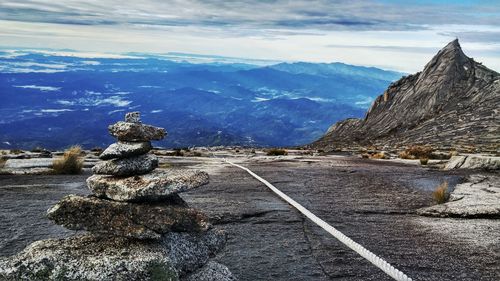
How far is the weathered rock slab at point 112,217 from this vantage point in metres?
6.50

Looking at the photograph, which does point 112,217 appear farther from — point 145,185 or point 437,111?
point 437,111

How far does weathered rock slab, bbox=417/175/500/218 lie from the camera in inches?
502

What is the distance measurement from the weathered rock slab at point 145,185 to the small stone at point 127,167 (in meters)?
0.11

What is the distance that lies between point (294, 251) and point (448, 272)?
2792mm

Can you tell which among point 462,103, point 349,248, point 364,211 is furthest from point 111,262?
point 462,103

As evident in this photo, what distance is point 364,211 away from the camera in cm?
1373

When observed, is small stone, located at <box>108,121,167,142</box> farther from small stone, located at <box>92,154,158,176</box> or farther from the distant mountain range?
the distant mountain range

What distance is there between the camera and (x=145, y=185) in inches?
267

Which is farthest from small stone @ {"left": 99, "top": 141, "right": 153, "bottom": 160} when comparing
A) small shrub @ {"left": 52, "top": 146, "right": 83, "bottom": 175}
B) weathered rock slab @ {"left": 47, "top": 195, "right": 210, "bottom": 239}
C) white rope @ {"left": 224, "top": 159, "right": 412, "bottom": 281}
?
small shrub @ {"left": 52, "top": 146, "right": 83, "bottom": 175}

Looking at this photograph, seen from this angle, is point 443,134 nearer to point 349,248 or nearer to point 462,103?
point 462,103

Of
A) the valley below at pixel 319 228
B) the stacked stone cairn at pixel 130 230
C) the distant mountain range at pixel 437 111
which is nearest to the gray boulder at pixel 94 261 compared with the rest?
the stacked stone cairn at pixel 130 230

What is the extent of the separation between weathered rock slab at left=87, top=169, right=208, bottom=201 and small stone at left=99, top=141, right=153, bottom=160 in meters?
0.34

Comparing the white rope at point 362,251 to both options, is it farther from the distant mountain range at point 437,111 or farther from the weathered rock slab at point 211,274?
the distant mountain range at point 437,111

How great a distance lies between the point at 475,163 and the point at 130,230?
2122 cm
